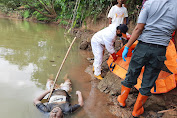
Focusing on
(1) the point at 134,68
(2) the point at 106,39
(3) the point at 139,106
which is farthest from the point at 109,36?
(3) the point at 139,106

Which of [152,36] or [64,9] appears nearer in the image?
[152,36]

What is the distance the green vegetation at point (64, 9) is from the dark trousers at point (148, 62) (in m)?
4.72

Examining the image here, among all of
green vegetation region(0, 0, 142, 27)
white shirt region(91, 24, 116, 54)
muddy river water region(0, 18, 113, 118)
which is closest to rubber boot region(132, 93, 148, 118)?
muddy river water region(0, 18, 113, 118)

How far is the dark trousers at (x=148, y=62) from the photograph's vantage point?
1.79m

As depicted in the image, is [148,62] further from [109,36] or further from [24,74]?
[24,74]

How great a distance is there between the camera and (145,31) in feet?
6.04

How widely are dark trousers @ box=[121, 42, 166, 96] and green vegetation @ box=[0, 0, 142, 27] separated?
4724mm

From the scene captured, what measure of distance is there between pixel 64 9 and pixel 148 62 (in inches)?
392

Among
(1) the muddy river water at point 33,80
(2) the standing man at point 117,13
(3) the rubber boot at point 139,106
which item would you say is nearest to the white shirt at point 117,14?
(2) the standing man at point 117,13

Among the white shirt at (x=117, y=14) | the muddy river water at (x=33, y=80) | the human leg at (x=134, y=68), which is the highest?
the white shirt at (x=117, y=14)

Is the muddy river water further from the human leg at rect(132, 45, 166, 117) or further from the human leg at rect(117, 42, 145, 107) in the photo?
the human leg at rect(132, 45, 166, 117)

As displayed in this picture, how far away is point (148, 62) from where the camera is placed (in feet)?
6.25

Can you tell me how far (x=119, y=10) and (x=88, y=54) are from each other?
2.22 metres

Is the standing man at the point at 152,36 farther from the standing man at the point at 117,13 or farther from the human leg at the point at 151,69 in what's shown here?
the standing man at the point at 117,13
